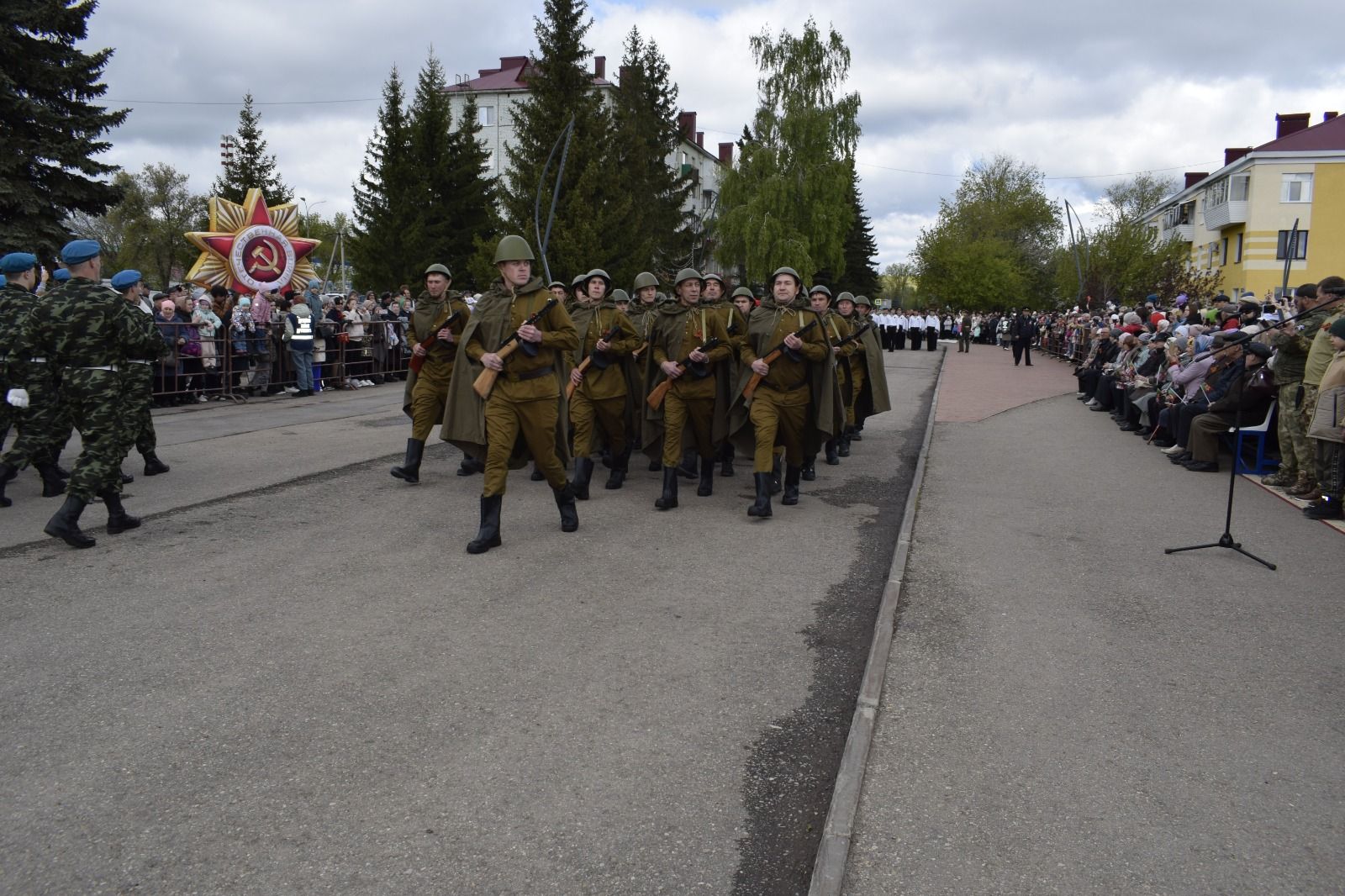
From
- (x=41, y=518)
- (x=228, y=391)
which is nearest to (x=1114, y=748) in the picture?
(x=41, y=518)

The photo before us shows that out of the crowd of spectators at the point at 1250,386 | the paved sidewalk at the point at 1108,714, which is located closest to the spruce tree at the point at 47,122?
the crowd of spectators at the point at 1250,386

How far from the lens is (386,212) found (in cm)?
4375

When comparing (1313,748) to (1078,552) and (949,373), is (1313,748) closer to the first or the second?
(1078,552)

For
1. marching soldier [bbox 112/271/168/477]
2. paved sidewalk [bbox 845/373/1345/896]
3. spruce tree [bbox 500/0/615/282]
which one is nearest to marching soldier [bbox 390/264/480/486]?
marching soldier [bbox 112/271/168/477]

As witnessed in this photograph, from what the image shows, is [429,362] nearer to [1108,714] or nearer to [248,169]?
[1108,714]

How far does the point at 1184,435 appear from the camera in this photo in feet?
39.1

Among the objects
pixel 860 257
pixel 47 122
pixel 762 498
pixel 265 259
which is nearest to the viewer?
pixel 762 498

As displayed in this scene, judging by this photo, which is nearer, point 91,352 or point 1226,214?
point 91,352

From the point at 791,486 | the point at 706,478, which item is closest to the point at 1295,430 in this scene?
the point at 791,486

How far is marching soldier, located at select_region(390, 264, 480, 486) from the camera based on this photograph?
9461 mm

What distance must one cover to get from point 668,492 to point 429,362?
2.71 meters

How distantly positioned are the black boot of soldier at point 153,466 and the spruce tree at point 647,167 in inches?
1210

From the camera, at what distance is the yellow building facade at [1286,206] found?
52125 mm

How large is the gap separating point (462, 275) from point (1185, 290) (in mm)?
28346
